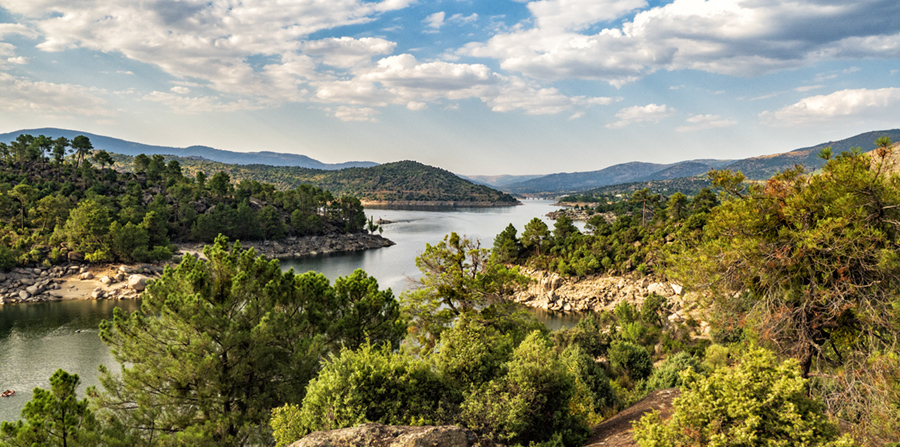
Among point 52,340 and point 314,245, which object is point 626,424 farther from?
point 314,245

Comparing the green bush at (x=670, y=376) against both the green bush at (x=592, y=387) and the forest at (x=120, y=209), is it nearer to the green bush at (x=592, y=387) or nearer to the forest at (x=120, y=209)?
the green bush at (x=592, y=387)

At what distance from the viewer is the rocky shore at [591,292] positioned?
42572 millimetres

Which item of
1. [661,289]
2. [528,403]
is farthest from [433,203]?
[528,403]

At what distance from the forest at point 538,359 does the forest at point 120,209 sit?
3980 centimetres

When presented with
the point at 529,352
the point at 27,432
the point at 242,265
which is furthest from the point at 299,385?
the point at 529,352

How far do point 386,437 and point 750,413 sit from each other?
5350mm

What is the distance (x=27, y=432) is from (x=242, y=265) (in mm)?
6544

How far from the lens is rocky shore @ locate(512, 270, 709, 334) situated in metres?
42.6

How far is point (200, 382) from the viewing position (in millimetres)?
12742

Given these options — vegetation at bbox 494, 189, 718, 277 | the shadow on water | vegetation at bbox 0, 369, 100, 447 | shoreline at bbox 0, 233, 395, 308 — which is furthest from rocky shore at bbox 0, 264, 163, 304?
vegetation at bbox 494, 189, 718, 277

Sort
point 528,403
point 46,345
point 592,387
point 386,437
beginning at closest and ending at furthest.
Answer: point 386,437
point 528,403
point 592,387
point 46,345

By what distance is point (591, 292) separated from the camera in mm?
45781

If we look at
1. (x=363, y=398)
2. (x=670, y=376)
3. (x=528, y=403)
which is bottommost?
(x=670, y=376)

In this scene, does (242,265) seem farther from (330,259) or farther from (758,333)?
(330,259)
